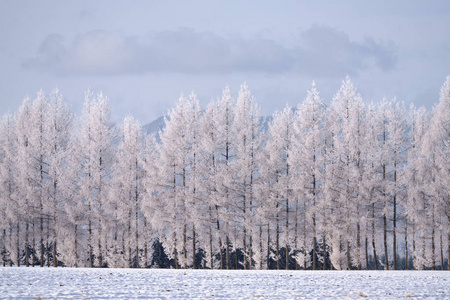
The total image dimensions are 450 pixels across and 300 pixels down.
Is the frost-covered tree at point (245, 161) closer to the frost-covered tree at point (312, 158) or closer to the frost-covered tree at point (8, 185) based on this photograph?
the frost-covered tree at point (312, 158)

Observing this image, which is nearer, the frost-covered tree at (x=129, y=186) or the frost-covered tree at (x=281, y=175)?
the frost-covered tree at (x=281, y=175)

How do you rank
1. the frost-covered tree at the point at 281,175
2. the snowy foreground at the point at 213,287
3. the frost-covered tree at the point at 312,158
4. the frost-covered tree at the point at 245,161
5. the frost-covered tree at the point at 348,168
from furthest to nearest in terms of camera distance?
the frost-covered tree at the point at 281,175 < the frost-covered tree at the point at 245,161 < the frost-covered tree at the point at 312,158 < the frost-covered tree at the point at 348,168 < the snowy foreground at the point at 213,287

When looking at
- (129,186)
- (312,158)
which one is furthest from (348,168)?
(129,186)

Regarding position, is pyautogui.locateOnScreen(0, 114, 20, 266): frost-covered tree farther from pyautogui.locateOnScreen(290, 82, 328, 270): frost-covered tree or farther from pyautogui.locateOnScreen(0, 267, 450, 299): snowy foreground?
pyautogui.locateOnScreen(290, 82, 328, 270): frost-covered tree

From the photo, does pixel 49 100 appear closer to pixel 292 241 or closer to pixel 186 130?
pixel 186 130

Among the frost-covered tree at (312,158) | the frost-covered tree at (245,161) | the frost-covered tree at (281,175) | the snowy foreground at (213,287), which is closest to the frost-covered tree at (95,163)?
the frost-covered tree at (245,161)

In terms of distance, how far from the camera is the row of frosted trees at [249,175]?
29.5m

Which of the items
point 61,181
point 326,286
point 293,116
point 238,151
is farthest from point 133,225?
point 326,286

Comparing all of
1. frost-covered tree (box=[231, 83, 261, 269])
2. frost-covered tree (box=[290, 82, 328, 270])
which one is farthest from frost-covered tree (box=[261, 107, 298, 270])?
frost-covered tree (box=[231, 83, 261, 269])

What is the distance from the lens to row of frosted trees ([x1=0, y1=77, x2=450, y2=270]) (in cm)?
2955

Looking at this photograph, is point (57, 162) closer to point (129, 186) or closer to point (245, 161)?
point (129, 186)

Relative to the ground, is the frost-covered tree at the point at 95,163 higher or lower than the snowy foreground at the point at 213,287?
higher

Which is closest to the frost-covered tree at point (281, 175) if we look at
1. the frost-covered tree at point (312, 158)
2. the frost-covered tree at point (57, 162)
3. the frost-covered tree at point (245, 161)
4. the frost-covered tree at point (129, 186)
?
the frost-covered tree at point (312, 158)

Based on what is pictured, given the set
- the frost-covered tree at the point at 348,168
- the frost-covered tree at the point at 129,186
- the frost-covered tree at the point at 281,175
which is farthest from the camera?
the frost-covered tree at the point at 129,186
